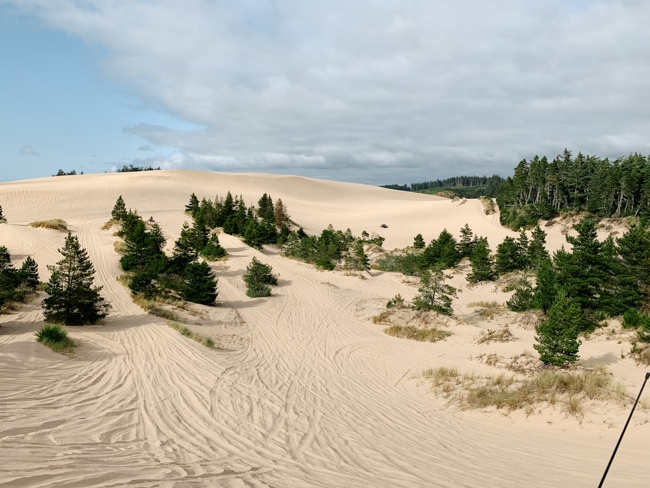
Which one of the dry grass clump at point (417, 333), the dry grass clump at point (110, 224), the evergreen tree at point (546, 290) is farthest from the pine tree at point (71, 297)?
the dry grass clump at point (110, 224)

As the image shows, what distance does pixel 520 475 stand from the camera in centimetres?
607

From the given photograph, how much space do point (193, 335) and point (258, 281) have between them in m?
9.99

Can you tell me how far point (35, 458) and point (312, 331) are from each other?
1282 cm

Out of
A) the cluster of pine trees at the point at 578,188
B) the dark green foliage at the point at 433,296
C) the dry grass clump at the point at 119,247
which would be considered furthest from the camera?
the cluster of pine trees at the point at 578,188

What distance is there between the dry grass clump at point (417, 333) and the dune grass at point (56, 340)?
12.3 metres

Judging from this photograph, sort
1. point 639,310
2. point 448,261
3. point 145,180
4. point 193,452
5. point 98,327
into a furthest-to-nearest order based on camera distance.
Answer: point 145,180 < point 448,261 < point 639,310 < point 98,327 < point 193,452

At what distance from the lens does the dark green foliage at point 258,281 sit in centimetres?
2220

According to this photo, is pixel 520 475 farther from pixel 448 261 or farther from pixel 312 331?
pixel 448 261

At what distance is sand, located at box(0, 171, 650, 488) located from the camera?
5.44 meters

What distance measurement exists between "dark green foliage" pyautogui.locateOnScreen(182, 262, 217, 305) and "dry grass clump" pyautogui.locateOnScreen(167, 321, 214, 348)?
14.2 feet

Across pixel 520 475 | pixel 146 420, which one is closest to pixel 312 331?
pixel 146 420

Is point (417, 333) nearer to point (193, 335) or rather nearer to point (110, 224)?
point (193, 335)

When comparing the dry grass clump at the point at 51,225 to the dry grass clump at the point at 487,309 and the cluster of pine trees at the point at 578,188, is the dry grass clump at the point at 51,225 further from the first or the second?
the cluster of pine trees at the point at 578,188

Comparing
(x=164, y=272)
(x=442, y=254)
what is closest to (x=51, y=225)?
(x=164, y=272)
